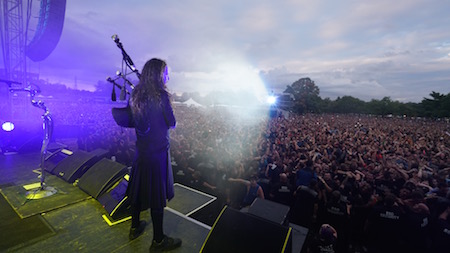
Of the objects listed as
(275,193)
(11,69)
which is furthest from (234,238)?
(11,69)

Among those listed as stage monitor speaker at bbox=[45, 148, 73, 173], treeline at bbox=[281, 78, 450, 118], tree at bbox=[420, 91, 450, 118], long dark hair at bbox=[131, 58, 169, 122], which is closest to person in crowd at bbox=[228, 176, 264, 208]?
long dark hair at bbox=[131, 58, 169, 122]

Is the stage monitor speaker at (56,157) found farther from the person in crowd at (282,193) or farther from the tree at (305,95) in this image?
the tree at (305,95)

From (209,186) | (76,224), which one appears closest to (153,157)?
(76,224)

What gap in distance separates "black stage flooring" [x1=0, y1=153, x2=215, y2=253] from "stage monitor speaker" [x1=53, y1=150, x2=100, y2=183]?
303 millimetres

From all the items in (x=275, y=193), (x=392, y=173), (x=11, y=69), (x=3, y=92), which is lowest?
(x=275, y=193)

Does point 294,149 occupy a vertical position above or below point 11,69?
below

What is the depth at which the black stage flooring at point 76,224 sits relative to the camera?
2.67m

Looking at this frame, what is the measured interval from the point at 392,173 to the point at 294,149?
336 cm

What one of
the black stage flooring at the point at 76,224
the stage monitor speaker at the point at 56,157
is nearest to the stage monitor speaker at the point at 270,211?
the black stage flooring at the point at 76,224

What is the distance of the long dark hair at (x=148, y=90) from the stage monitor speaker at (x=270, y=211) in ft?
6.34

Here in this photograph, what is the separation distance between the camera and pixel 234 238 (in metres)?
2.28

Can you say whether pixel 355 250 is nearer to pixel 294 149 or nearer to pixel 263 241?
pixel 263 241

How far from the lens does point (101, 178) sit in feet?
13.6

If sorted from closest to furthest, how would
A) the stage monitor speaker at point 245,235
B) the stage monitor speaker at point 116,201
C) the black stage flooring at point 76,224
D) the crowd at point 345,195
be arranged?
the stage monitor speaker at point 245,235
the black stage flooring at point 76,224
the stage monitor speaker at point 116,201
the crowd at point 345,195
